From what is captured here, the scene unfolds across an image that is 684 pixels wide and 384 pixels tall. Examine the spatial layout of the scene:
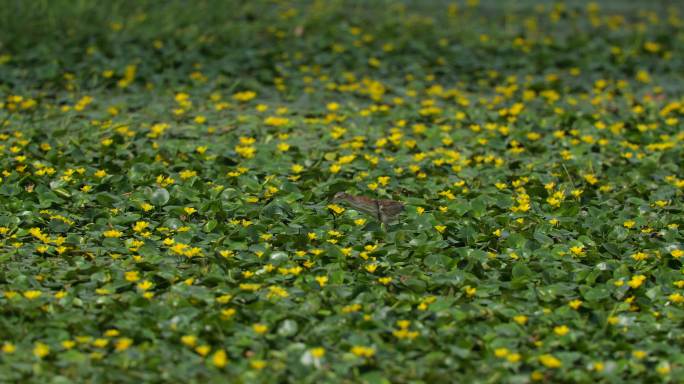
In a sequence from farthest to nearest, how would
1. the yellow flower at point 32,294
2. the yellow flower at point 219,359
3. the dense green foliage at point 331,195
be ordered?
the yellow flower at point 32,294, the dense green foliage at point 331,195, the yellow flower at point 219,359

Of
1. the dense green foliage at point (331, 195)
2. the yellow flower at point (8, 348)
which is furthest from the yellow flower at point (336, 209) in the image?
the yellow flower at point (8, 348)

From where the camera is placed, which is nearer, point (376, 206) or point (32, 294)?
point (32, 294)

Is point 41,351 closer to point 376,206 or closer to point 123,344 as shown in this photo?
point 123,344

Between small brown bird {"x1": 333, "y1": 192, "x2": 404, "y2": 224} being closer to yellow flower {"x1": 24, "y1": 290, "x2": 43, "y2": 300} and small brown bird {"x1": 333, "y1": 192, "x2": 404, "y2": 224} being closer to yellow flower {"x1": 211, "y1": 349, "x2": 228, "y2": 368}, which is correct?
yellow flower {"x1": 211, "y1": 349, "x2": 228, "y2": 368}

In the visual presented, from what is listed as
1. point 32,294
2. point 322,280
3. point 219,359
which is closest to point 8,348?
point 32,294

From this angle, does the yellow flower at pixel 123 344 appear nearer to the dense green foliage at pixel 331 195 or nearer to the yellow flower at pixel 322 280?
the dense green foliage at pixel 331 195

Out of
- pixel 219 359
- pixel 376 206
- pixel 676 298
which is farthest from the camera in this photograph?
pixel 376 206

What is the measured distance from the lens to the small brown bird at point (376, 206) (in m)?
3.93

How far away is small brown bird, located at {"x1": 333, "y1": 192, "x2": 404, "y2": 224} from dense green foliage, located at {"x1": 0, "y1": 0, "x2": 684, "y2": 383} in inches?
2.3

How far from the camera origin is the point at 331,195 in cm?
412

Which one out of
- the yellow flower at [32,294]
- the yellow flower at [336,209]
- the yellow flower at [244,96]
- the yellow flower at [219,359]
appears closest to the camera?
the yellow flower at [219,359]

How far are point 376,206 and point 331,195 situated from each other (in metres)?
0.21

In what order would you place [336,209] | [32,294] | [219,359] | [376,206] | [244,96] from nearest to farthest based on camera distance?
[219,359]
[32,294]
[336,209]
[376,206]
[244,96]

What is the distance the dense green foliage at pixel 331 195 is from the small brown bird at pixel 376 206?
57mm
